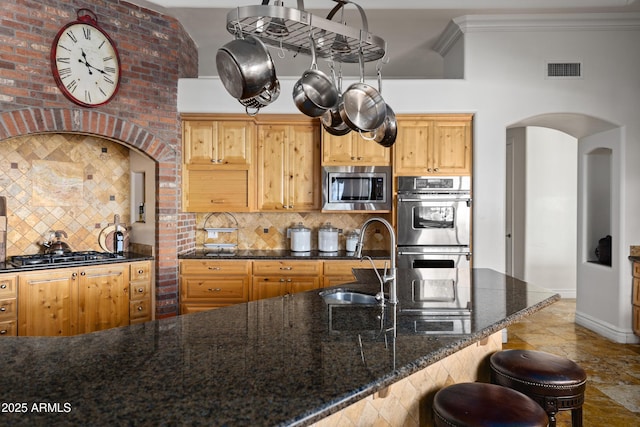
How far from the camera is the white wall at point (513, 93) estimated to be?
4395 millimetres

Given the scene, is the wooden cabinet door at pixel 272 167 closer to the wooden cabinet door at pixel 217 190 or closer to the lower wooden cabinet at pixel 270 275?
the wooden cabinet door at pixel 217 190

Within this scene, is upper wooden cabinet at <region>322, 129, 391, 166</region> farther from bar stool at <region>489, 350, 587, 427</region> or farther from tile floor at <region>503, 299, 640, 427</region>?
bar stool at <region>489, 350, 587, 427</region>

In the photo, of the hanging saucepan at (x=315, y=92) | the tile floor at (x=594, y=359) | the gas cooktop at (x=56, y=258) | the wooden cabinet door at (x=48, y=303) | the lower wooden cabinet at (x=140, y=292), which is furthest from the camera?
the lower wooden cabinet at (x=140, y=292)

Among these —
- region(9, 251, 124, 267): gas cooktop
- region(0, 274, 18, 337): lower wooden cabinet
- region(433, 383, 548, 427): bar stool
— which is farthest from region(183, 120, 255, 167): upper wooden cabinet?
region(433, 383, 548, 427): bar stool

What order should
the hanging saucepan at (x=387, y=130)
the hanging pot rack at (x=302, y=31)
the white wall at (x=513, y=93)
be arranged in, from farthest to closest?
the white wall at (x=513, y=93), the hanging saucepan at (x=387, y=130), the hanging pot rack at (x=302, y=31)

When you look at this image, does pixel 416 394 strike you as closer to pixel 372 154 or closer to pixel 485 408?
pixel 485 408

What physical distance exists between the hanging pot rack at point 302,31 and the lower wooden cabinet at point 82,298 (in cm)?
276

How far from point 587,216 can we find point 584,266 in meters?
0.59

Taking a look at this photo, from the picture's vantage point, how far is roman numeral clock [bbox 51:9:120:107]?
3.57 meters

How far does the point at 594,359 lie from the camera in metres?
3.82

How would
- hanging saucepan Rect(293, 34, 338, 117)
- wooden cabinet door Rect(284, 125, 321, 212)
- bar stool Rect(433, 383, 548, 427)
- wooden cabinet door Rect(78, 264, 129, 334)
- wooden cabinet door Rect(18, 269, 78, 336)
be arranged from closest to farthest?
bar stool Rect(433, 383, 548, 427) < hanging saucepan Rect(293, 34, 338, 117) < wooden cabinet door Rect(18, 269, 78, 336) < wooden cabinet door Rect(78, 264, 129, 334) < wooden cabinet door Rect(284, 125, 321, 212)

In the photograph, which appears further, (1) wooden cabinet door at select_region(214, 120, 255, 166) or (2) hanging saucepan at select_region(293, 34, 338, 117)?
(1) wooden cabinet door at select_region(214, 120, 255, 166)

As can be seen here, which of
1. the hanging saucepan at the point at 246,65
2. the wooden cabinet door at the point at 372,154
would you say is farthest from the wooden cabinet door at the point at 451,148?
→ the hanging saucepan at the point at 246,65

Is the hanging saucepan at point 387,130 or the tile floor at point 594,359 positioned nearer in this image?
the hanging saucepan at point 387,130
